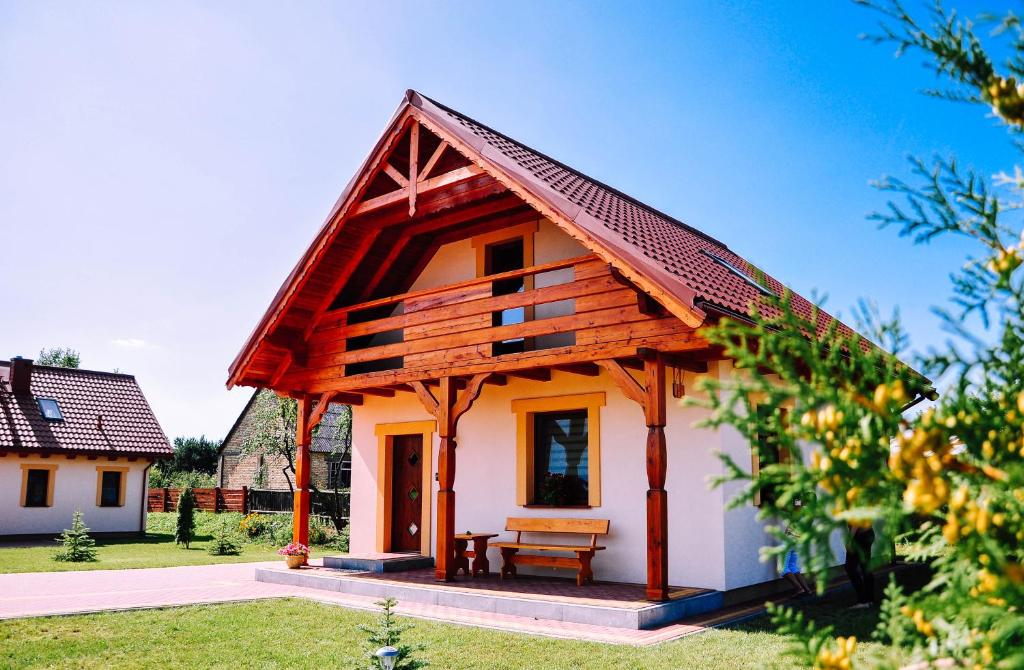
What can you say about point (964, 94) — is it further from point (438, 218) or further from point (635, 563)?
point (438, 218)

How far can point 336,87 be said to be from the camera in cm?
1249

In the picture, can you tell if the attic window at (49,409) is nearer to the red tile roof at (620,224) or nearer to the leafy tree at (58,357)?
the red tile roof at (620,224)

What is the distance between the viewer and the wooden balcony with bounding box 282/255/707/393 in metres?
9.69

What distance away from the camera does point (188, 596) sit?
35.3 ft

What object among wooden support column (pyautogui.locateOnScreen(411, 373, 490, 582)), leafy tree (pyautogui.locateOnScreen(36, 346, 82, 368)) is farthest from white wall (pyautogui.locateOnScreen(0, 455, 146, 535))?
leafy tree (pyautogui.locateOnScreen(36, 346, 82, 368))

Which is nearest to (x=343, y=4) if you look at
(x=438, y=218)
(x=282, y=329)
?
(x=438, y=218)

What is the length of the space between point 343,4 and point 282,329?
545cm

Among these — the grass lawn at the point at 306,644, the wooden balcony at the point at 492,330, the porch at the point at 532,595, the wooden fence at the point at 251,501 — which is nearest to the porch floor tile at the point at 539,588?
the porch at the point at 532,595

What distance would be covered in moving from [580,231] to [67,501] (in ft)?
67.5

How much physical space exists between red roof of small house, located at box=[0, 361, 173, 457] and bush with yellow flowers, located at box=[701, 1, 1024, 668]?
81.8 feet

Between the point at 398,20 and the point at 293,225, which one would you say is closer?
the point at 398,20

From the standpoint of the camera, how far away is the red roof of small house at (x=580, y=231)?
28.9 ft

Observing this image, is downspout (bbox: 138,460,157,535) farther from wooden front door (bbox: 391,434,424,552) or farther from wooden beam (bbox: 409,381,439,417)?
wooden beam (bbox: 409,381,439,417)

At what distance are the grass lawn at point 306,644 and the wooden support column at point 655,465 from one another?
3.12 feet
